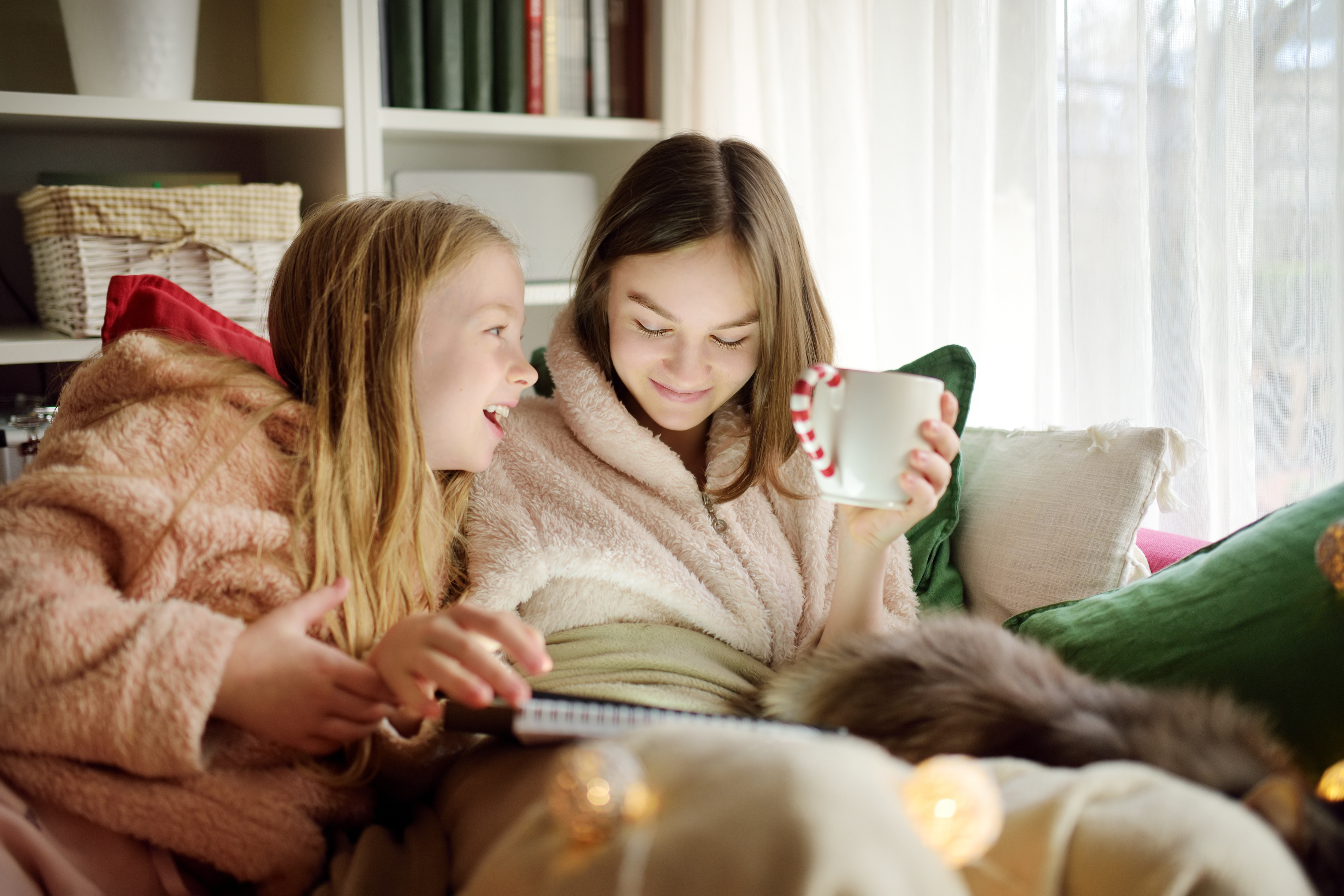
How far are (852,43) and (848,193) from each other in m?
0.26

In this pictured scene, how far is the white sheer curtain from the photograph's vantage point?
3.92ft

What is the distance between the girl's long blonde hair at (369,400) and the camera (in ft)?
3.03

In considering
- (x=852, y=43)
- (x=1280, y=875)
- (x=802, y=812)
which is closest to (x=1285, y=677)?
(x=1280, y=875)

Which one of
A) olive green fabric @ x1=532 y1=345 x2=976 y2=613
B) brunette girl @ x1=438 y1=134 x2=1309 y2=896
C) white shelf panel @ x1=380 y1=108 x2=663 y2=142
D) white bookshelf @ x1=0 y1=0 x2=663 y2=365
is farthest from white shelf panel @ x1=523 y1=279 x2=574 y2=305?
olive green fabric @ x1=532 y1=345 x2=976 y2=613

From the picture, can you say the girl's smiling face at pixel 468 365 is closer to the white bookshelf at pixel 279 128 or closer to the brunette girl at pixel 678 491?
the brunette girl at pixel 678 491

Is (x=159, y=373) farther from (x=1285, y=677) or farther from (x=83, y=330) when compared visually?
(x=1285, y=677)

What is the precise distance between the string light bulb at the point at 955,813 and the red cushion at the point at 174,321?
788 mm

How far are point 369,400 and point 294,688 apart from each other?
34 cm

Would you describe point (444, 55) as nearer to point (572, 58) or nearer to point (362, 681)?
point (572, 58)

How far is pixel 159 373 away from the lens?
0.92 m

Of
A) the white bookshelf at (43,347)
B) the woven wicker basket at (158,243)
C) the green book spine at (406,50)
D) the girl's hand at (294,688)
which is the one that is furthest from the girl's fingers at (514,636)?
the green book spine at (406,50)

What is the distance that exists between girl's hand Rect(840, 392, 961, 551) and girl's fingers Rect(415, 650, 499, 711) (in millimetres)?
378

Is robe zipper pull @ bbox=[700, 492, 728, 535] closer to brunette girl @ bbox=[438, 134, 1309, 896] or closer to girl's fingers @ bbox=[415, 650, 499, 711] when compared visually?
brunette girl @ bbox=[438, 134, 1309, 896]

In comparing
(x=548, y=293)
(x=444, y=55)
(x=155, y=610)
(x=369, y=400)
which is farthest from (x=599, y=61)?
(x=155, y=610)
